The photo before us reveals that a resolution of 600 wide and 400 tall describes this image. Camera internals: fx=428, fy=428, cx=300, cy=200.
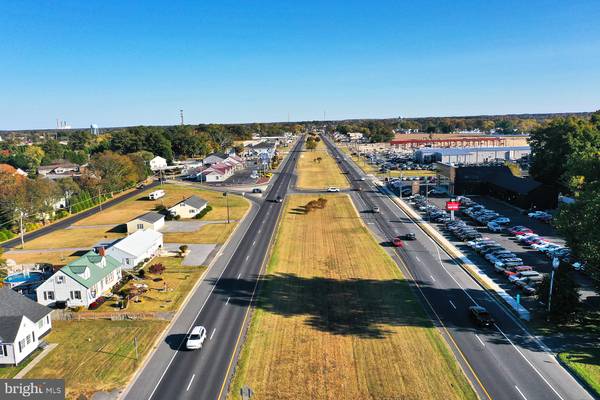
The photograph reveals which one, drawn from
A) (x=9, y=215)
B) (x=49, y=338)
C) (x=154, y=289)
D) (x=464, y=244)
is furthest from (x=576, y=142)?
(x=9, y=215)

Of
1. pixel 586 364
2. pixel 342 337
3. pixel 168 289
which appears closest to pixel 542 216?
pixel 586 364

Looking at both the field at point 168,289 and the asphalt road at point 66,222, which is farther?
the asphalt road at point 66,222

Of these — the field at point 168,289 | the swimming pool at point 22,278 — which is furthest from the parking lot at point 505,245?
the swimming pool at point 22,278

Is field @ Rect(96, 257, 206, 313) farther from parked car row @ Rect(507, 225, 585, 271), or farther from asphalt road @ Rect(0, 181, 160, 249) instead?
parked car row @ Rect(507, 225, 585, 271)

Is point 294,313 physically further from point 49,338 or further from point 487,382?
point 49,338

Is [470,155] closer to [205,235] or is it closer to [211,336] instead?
[205,235]

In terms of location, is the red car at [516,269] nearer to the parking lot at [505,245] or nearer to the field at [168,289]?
the parking lot at [505,245]

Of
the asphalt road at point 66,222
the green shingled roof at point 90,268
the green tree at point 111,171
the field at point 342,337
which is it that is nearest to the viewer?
the field at point 342,337
